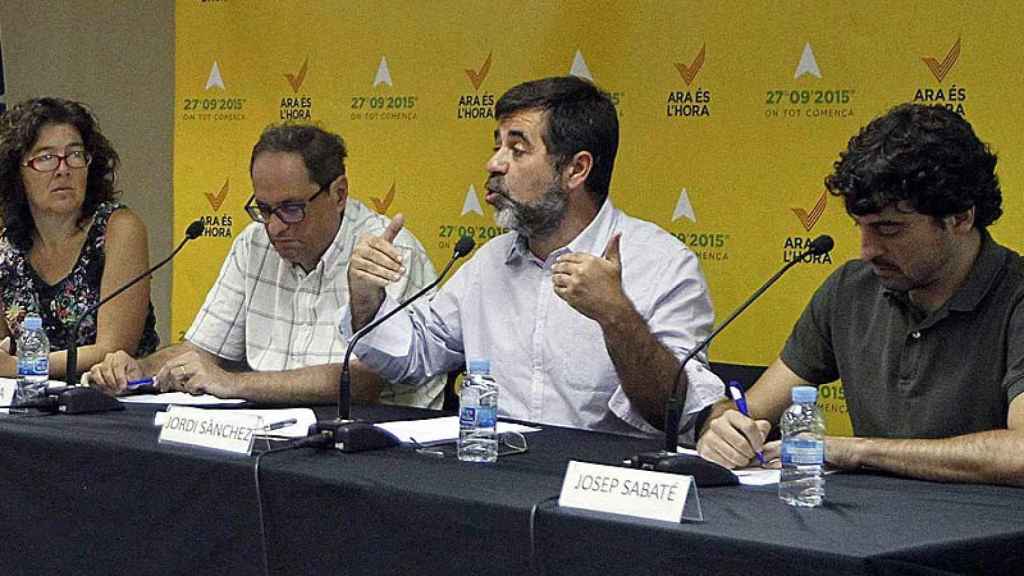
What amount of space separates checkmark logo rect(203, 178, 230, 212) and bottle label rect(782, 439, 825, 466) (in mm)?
3377

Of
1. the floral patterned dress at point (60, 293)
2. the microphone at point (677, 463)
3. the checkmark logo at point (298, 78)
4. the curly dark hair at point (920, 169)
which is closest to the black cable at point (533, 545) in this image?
the microphone at point (677, 463)

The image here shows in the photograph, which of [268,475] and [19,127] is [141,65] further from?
[268,475]

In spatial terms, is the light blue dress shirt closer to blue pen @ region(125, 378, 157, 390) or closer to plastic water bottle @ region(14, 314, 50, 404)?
blue pen @ region(125, 378, 157, 390)

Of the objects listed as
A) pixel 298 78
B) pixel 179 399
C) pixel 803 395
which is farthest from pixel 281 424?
pixel 298 78

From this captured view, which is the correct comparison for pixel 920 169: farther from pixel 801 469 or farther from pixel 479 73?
pixel 479 73

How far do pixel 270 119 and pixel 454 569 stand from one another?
3.19 meters

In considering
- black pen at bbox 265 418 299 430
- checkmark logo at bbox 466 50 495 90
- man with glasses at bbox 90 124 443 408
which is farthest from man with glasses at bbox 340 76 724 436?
checkmark logo at bbox 466 50 495 90

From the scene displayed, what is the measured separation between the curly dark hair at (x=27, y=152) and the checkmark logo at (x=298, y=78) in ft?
3.50

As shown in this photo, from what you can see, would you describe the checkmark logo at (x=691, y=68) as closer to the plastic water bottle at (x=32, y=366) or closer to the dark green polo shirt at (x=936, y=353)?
the dark green polo shirt at (x=936, y=353)

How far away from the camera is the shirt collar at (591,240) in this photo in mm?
3049

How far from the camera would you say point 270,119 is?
4.87 metres

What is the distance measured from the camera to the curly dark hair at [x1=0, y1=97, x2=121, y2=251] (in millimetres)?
3709

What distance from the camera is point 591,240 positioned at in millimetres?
3059

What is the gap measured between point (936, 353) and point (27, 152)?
2.41 metres
